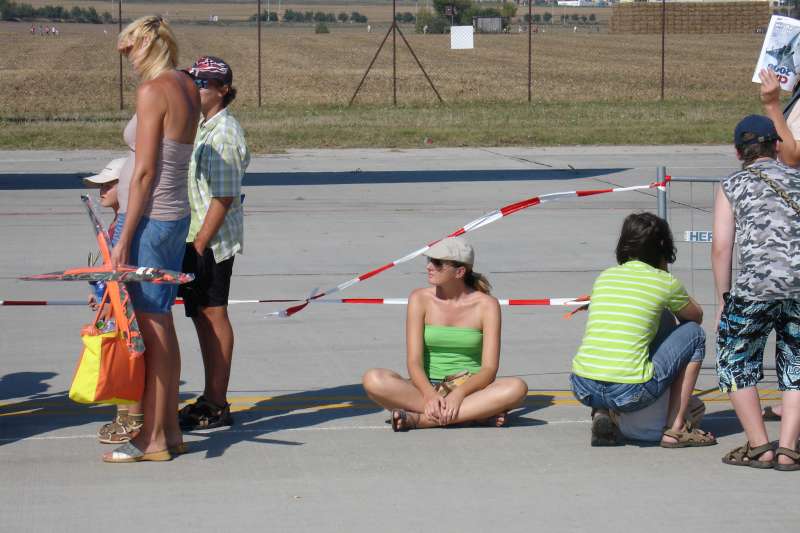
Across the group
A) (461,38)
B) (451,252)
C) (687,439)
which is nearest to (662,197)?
(451,252)

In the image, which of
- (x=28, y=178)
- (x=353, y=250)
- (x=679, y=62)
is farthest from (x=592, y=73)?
(x=353, y=250)

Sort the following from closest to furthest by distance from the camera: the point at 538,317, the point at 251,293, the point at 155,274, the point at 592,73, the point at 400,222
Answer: the point at 155,274 → the point at 538,317 → the point at 251,293 → the point at 400,222 → the point at 592,73

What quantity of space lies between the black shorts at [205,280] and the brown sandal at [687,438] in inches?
87.4

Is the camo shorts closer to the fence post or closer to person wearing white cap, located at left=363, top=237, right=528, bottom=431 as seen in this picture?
person wearing white cap, located at left=363, top=237, right=528, bottom=431

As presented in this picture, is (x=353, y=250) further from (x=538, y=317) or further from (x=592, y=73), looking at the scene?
(x=592, y=73)

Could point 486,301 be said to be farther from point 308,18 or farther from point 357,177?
point 308,18

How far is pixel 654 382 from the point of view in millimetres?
5535

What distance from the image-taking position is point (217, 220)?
19.0ft

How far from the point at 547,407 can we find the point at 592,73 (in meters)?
42.0

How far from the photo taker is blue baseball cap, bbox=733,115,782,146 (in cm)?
541

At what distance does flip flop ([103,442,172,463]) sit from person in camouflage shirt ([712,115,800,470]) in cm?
250

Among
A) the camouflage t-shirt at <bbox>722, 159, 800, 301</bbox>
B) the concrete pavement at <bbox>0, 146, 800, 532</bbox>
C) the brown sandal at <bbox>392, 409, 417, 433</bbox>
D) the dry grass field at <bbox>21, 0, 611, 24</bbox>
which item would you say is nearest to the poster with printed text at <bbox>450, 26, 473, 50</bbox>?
the concrete pavement at <bbox>0, 146, 800, 532</bbox>

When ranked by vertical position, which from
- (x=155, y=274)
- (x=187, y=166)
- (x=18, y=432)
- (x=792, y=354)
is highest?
(x=187, y=166)

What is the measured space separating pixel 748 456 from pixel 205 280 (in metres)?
2.66
